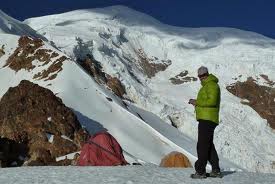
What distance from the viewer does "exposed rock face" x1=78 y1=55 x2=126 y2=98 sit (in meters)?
62.1

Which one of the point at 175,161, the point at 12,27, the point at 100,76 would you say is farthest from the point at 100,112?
the point at 175,161

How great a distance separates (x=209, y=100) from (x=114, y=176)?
2093 mm

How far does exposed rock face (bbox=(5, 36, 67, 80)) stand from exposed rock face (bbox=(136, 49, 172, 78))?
86.9ft

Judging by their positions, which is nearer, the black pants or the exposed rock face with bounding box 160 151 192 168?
the black pants

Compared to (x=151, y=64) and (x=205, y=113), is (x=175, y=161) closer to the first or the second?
(x=205, y=113)

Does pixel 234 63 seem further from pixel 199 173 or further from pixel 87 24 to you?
pixel 199 173

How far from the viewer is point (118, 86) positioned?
63.4 m

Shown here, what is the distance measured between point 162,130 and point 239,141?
10.6 m

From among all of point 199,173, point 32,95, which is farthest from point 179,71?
point 199,173

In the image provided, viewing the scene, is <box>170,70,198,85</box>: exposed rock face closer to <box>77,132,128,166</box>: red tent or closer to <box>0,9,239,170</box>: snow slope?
<box>0,9,239,170</box>: snow slope

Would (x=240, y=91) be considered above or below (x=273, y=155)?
A: above

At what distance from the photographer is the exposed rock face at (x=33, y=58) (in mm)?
48375

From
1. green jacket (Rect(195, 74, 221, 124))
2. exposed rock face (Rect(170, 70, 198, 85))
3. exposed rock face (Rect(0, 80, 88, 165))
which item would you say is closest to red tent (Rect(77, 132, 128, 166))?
green jacket (Rect(195, 74, 221, 124))

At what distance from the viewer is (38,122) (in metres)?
33.8
